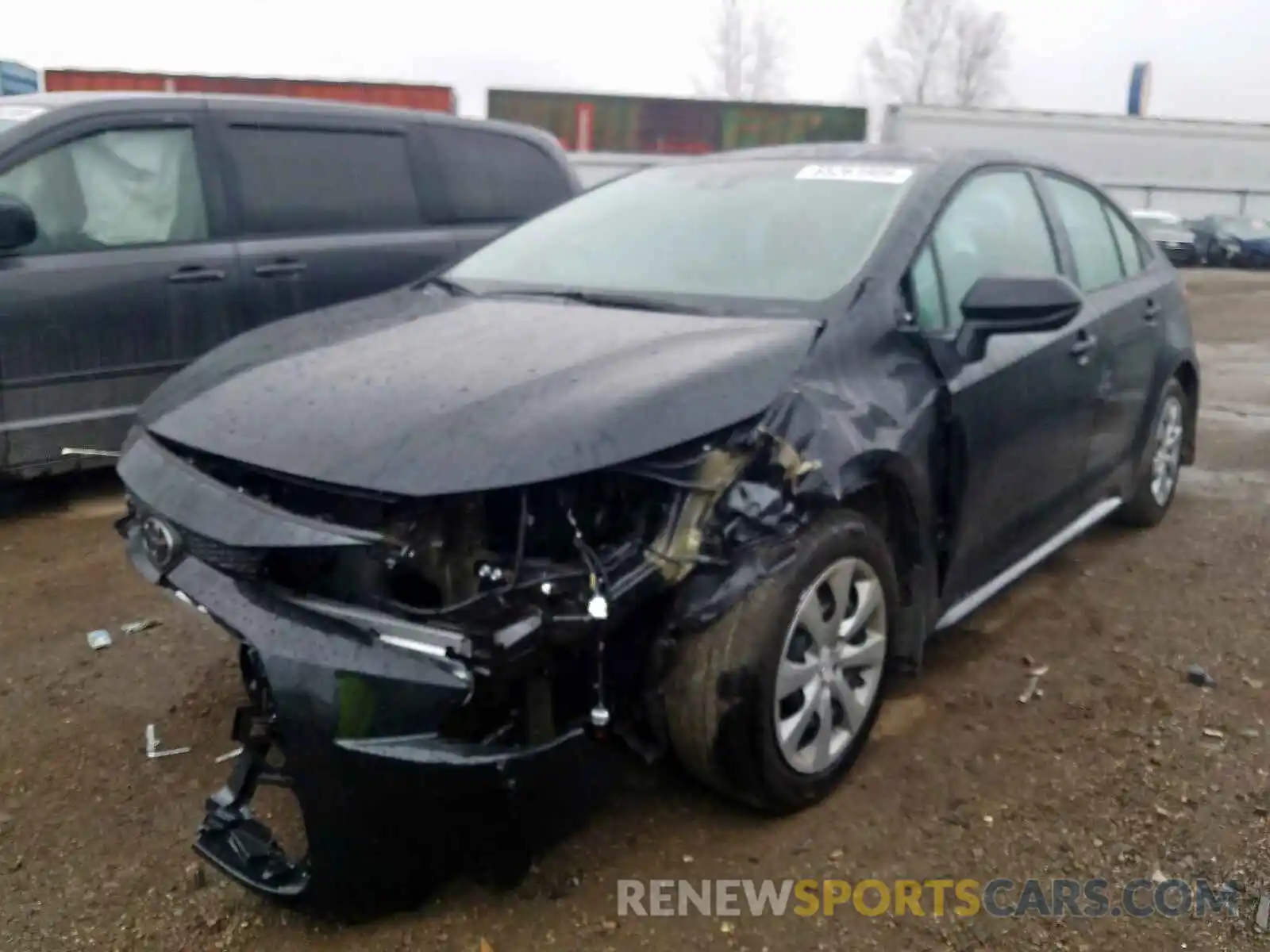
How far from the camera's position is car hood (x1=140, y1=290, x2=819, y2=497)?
216 centimetres

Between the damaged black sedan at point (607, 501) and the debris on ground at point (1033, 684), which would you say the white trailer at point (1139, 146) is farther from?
the damaged black sedan at point (607, 501)

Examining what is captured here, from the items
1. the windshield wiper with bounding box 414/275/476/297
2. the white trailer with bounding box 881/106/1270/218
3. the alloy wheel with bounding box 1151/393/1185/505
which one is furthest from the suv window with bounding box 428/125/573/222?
the white trailer with bounding box 881/106/1270/218

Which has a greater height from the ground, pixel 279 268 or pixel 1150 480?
pixel 279 268

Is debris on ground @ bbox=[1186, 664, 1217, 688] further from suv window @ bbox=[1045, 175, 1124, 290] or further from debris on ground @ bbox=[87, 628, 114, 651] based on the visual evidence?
debris on ground @ bbox=[87, 628, 114, 651]

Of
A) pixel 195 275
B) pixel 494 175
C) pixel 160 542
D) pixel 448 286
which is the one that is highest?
pixel 494 175

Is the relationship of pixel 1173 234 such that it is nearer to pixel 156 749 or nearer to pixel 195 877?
pixel 156 749

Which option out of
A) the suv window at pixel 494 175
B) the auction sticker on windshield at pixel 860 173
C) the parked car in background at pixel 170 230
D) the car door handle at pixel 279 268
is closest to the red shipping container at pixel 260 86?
the suv window at pixel 494 175

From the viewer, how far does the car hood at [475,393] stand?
85.2 inches

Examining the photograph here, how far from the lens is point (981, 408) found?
10.2 ft

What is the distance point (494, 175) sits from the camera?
6.27 m

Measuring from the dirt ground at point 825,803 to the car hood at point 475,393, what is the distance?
0.83m

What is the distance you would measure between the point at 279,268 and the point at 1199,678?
162 inches

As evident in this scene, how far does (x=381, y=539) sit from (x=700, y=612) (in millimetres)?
677

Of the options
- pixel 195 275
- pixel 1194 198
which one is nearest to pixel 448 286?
pixel 195 275
